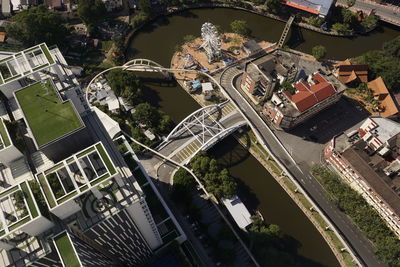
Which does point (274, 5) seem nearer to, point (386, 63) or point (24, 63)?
point (386, 63)

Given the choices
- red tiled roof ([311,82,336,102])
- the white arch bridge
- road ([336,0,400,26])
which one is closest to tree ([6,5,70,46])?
the white arch bridge

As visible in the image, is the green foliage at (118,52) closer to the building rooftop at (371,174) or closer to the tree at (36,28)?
the tree at (36,28)

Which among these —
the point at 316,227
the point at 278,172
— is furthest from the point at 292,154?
the point at 316,227

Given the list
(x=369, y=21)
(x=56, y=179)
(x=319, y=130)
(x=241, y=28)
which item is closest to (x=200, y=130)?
(x=319, y=130)

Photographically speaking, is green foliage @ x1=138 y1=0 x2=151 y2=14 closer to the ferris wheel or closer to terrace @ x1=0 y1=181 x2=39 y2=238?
the ferris wheel

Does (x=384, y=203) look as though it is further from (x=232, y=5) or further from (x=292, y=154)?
(x=232, y=5)

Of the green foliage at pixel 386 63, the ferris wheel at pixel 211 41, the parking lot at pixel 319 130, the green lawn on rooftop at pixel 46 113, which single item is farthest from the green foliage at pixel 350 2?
the green lawn on rooftop at pixel 46 113
